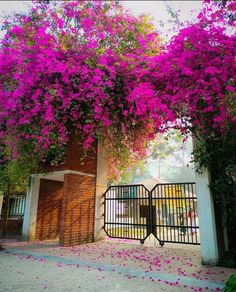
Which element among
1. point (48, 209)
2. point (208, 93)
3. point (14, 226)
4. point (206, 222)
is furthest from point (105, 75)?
point (14, 226)

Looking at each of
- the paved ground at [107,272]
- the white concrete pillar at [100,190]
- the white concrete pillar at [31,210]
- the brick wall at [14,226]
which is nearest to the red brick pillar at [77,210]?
the white concrete pillar at [100,190]

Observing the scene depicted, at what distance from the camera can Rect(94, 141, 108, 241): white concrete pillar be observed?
9.23 meters

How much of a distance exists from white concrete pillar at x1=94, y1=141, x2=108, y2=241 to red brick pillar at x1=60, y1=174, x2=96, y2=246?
195 mm

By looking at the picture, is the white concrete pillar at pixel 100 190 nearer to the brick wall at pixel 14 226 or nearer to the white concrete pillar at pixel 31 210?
the white concrete pillar at pixel 31 210

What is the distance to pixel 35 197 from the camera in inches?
386

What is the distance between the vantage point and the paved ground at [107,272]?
3.91 metres

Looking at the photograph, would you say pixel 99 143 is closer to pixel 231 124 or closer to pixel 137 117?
pixel 137 117

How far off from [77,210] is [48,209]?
253 cm

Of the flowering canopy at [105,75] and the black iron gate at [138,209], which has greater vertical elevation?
the flowering canopy at [105,75]

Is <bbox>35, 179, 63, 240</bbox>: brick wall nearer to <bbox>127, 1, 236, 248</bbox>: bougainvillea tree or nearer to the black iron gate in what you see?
the black iron gate

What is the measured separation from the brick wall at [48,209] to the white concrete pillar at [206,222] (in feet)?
23.2

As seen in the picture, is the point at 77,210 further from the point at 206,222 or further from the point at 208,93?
the point at 208,93

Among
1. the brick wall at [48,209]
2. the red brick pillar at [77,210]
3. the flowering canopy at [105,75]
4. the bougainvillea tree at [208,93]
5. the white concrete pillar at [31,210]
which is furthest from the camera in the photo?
the brick wall at [48,209]

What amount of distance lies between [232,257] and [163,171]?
65558 mm
